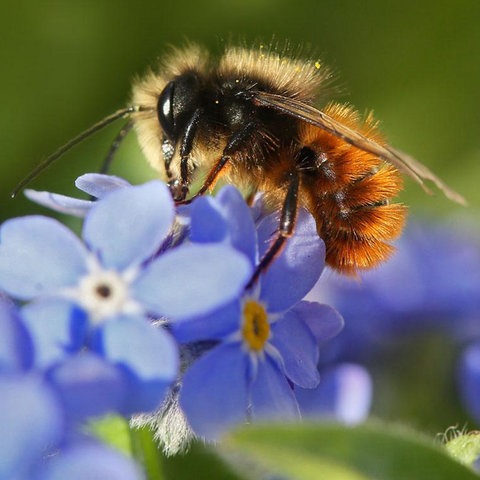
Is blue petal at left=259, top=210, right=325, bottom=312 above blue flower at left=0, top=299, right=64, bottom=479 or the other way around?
above

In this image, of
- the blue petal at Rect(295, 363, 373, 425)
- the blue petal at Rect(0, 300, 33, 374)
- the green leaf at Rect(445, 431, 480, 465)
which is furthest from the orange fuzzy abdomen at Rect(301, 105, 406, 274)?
the blue petal at Rect(0, 300, 33, 374)

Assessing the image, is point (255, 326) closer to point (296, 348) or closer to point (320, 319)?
point (296, 348)

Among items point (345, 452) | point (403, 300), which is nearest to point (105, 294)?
point (345, 452)

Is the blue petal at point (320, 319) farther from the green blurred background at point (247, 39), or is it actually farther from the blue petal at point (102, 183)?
the green blurred background at point (247, 39)

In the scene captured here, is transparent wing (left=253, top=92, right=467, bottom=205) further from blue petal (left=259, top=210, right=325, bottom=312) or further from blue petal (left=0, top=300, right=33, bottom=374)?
blue petal (left=0, top=300, right=33, bottom=374)

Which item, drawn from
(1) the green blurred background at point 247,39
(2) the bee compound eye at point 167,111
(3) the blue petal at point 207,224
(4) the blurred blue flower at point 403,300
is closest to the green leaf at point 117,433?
(3) the blue petal at point 207,224

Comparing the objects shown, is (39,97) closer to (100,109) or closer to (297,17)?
(100,109)
